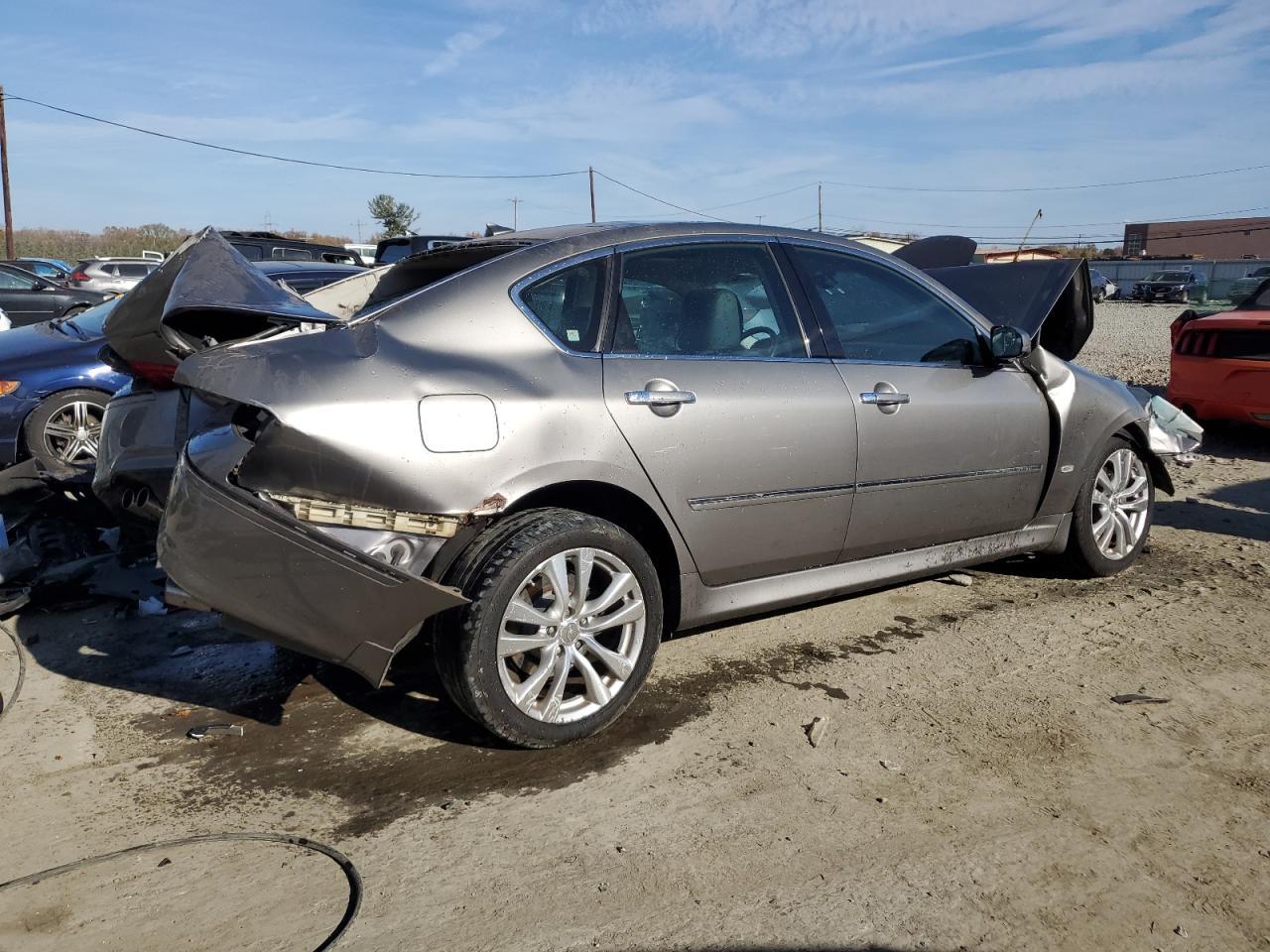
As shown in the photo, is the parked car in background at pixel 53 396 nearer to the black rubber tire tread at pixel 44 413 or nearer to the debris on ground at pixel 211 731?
the black rubber tire tread at pixel 44 413

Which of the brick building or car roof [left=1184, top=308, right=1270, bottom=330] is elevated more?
the brick building

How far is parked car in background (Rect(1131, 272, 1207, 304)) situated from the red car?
39175 millimetres

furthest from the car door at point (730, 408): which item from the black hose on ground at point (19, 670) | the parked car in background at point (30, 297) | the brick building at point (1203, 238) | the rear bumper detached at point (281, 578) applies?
the brick building at point (1203, 238)

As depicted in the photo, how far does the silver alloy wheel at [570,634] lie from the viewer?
322cm

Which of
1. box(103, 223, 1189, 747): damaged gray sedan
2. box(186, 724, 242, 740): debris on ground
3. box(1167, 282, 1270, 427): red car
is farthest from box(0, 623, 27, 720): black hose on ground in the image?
box(1167, 282, 1270, 427): red car

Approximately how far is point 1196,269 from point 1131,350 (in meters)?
40.6

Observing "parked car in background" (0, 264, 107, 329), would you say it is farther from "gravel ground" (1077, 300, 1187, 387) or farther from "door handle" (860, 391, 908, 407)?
"door handle" (860, 391, 908, 407)

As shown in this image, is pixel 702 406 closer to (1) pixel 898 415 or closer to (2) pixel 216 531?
(1) pixel 898 415

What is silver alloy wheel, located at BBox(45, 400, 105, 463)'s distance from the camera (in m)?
7.33

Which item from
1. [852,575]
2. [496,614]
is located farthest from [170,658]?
[852,575]

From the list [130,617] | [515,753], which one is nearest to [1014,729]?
[515,753]

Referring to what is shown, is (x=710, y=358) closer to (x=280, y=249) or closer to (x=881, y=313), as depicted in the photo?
(x=881, y=313)

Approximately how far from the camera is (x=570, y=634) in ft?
10.9

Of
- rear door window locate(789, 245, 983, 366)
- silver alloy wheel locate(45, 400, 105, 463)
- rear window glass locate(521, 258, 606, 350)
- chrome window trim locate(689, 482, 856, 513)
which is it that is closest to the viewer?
rear window glass locate(521, 258, 606, 350)
